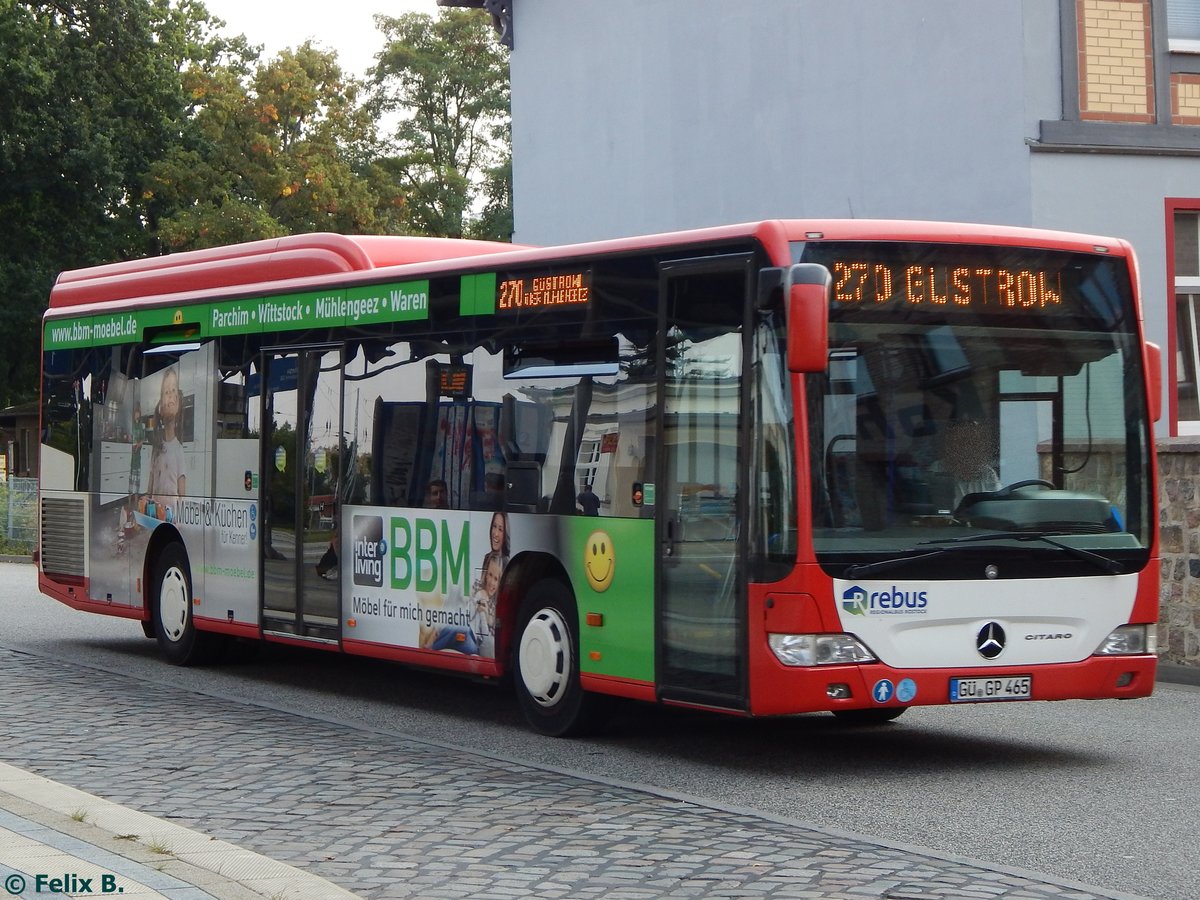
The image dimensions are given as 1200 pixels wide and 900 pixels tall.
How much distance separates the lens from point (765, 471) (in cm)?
929

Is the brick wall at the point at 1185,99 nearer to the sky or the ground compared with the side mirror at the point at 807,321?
nearer to the sky

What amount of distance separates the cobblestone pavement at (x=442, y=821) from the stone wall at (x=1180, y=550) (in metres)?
6.68

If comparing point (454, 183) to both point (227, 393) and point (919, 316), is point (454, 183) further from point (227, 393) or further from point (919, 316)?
point (919, 316)

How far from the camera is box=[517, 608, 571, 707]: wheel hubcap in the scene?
10828mm

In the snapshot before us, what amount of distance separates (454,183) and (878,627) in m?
49.3

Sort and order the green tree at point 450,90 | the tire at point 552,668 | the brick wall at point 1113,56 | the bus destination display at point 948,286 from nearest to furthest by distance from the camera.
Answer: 1. the bus destination display at point 948,286
2. the tire at point 552,668
3. the brick wall at point 1113,56
4. the green tree at point 450,90

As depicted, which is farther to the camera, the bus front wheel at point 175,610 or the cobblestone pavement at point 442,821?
the bus front wheel at point 175,610

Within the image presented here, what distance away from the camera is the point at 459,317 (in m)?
11.8

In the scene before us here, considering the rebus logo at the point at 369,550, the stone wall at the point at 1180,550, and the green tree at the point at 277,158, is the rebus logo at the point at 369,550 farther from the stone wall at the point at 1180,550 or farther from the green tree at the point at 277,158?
the green tree at the point at 277,158

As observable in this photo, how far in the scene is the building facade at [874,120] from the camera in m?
19.5

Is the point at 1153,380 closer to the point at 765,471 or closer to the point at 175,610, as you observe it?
the point at 765,471

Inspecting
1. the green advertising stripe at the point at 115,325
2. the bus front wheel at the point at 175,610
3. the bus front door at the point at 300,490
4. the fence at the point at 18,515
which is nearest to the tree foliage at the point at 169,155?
the fence at the point at 18,515

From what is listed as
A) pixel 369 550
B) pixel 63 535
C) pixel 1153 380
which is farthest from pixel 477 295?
pixel 63 535

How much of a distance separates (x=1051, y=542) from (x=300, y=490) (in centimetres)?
574
